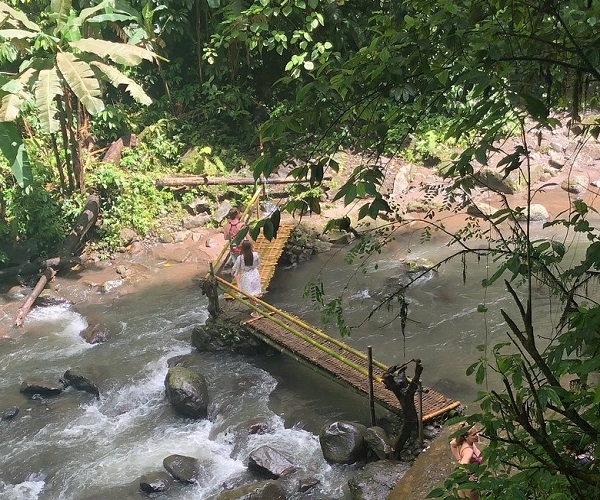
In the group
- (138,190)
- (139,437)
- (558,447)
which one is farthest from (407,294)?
(558,447)

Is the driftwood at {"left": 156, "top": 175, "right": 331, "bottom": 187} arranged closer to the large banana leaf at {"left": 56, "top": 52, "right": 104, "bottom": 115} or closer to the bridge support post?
the large banana leaf at {"left": 56, "top": 52, "right": 104, "bottom": 115}

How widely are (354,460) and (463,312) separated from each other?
4.02m

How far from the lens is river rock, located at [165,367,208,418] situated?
7855 mm

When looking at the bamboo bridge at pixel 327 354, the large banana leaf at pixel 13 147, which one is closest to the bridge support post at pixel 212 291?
the bamboo bridge at pixel 327 354

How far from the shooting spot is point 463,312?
971 centimetres

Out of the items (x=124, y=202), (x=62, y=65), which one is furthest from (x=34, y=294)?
(x=62, y=65)

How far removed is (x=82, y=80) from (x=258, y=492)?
7492 millimetres

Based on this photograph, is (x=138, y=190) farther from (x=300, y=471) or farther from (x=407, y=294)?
(x=300, y=471)

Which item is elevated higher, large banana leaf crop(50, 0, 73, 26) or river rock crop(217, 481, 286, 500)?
large banana leaf crop(50, 0, 73, 26)

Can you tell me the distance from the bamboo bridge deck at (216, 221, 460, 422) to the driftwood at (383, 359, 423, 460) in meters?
0.14

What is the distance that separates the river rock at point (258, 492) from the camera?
6074 mm

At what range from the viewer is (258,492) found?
6.09 m

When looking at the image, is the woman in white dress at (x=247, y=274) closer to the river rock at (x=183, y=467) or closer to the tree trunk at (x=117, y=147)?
the river rock at (x=183, y=467)

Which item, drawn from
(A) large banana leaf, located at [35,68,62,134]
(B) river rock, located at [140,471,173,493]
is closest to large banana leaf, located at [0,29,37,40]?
(A) large banana leaf, located at [35,68,62,134]
